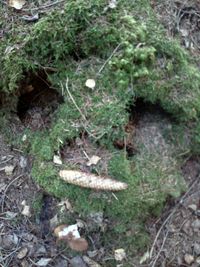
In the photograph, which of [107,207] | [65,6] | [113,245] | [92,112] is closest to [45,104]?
[92,112]

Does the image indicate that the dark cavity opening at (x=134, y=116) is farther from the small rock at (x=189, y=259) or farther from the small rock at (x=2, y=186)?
the small rock at (x=2, y=186)

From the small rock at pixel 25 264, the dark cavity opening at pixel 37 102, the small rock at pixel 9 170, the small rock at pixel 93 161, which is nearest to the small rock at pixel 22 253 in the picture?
the small rock at pixel 25 264

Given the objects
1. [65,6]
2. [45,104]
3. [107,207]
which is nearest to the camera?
[107,207]

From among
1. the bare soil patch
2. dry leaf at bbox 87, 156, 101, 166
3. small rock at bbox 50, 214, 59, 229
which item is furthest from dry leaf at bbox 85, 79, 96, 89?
small rock at bbox 50, 214, 59, 229

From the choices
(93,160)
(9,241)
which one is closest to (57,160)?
(93,160)

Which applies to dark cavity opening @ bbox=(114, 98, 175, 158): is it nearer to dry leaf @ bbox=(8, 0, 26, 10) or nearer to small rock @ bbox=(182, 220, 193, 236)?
small rock @ bbox=(182, 220, 193, 236)

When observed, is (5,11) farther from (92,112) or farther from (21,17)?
(92,112)
